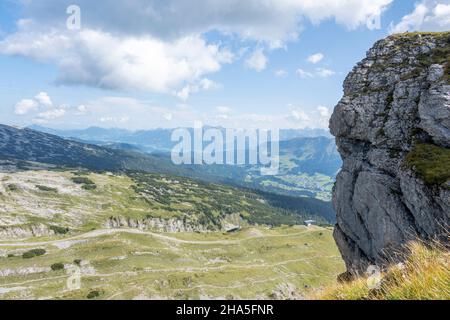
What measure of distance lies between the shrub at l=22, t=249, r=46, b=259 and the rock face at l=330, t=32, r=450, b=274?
463 feet

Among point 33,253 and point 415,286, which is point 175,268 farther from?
point 415,286

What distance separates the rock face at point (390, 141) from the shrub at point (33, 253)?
14120 centimetres

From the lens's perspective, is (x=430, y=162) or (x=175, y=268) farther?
(x=175, y=268)

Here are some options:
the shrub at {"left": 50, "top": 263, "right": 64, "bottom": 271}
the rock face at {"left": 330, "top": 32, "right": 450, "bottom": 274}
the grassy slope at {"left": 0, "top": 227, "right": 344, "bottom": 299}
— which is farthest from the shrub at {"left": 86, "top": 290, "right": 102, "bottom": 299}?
the rock face at {"left": 330, "top": 32, "right": 450, "bottom": 274}

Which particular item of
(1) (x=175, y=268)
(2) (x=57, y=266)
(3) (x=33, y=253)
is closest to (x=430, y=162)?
(1) (x=175, y=268)

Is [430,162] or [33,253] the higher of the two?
[430,162]

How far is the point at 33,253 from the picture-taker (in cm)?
15062

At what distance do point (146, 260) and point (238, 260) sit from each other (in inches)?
1817

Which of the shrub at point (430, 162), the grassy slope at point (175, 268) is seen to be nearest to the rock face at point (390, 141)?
the shrub at point (430, 162)

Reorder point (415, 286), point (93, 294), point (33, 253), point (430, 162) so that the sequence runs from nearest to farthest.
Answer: point (415, 286), point (430, 162), point (93, 294), point (33, 253)

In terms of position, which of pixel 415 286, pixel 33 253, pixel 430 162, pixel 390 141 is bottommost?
pixel 33 253

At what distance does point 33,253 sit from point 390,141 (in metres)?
156
